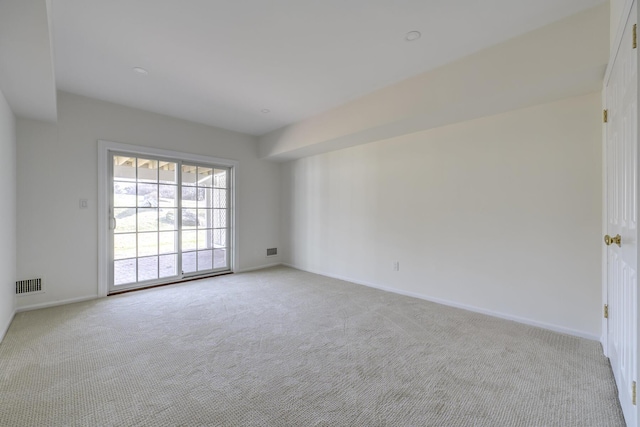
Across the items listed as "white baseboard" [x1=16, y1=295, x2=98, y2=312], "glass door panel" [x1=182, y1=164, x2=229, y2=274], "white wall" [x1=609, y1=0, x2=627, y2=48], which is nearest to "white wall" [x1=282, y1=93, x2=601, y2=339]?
"white wall" [x1=609, y1=0, x2=627, y2=48]

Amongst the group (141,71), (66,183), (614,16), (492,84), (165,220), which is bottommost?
(165,220)

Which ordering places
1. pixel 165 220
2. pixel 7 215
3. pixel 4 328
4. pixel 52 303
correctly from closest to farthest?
pixel 4 328 < pixel 7 215 < pixel 52 303 < pixel 165 220

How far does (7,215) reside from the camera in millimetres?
2684

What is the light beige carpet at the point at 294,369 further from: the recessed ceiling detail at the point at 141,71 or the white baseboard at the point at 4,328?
the recessed ceiling detail at the point at 141,71

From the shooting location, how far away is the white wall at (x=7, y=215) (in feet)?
8.09

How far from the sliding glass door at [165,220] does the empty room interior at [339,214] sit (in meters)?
0.03

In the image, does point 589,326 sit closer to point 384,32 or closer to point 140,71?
point 384,32

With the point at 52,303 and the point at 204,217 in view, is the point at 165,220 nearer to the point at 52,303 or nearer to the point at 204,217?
the point at 204,217

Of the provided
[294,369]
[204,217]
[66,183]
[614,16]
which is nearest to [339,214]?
[204,217]

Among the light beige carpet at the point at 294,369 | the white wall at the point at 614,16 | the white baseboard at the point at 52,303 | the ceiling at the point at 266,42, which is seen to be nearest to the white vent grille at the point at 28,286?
the white baseboard at the point at 52,303

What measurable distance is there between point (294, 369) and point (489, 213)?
101 inches

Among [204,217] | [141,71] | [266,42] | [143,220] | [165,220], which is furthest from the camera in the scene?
[204,217]

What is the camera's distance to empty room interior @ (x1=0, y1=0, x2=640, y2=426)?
169 centimetres

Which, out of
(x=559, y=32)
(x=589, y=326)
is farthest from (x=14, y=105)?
(x=589, y=326)
